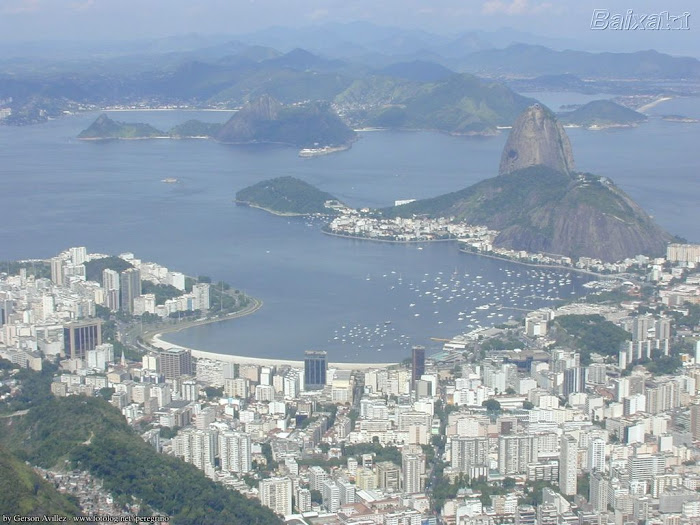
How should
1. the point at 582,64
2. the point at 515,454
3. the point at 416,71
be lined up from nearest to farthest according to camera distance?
the point at 515,454 → the point at 416,71 → the point at 582,64

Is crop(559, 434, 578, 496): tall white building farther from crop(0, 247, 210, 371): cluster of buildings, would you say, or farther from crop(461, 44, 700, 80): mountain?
crop(461, 44, 700, 80): mountain

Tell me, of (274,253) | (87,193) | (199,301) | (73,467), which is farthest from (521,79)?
(73,467)

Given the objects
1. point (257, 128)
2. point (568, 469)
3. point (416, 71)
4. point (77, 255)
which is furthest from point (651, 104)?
point (568, 469)

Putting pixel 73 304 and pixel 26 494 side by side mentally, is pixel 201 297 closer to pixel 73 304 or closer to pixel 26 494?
pixel 73 304

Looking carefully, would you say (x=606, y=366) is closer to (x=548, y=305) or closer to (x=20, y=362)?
(x=548, y=305)

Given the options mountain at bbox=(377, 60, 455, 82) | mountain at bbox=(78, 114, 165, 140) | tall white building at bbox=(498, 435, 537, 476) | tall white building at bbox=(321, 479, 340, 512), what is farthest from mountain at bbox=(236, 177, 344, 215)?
mountain at bbox=(377, 60, 455, 82)

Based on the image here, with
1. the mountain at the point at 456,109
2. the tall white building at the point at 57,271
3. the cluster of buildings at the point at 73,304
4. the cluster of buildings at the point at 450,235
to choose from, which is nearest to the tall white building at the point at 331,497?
the cluster of buildings at the point at 73,304
